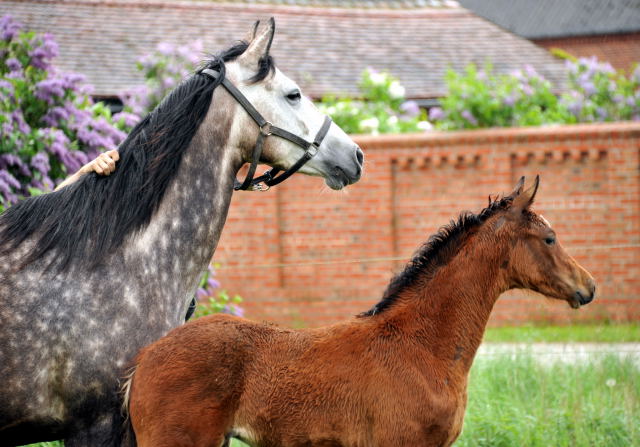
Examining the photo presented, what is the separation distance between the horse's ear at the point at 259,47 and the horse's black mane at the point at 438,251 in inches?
50.3

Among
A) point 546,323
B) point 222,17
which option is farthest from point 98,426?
point 222,17

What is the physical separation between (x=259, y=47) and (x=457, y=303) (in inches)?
64.3

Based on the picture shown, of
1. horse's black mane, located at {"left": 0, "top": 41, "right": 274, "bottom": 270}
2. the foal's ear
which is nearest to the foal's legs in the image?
horse's black mane, located at {"left": 0, "top": 41, "right": 274, "bottom": 270}

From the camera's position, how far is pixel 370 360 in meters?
3.98

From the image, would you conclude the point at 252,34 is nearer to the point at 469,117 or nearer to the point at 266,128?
the point at 266,128

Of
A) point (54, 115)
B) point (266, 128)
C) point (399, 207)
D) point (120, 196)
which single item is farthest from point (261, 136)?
point (399, 207)

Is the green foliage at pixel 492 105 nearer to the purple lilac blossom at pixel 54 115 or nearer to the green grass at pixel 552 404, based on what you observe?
the green grass at pixel 552 404

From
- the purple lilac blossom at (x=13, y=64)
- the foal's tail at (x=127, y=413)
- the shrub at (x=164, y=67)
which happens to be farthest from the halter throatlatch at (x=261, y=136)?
the shrub at (x=164, y=67)

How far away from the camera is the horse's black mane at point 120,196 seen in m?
3.90

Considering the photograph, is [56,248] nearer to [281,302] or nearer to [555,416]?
[555,416]

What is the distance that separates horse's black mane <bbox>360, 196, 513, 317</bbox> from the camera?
4328 mm

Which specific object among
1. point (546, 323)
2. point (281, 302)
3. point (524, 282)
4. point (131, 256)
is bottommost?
point (281, 302)

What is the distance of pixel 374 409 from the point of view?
3.87 m

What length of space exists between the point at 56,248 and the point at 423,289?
5.91ft
